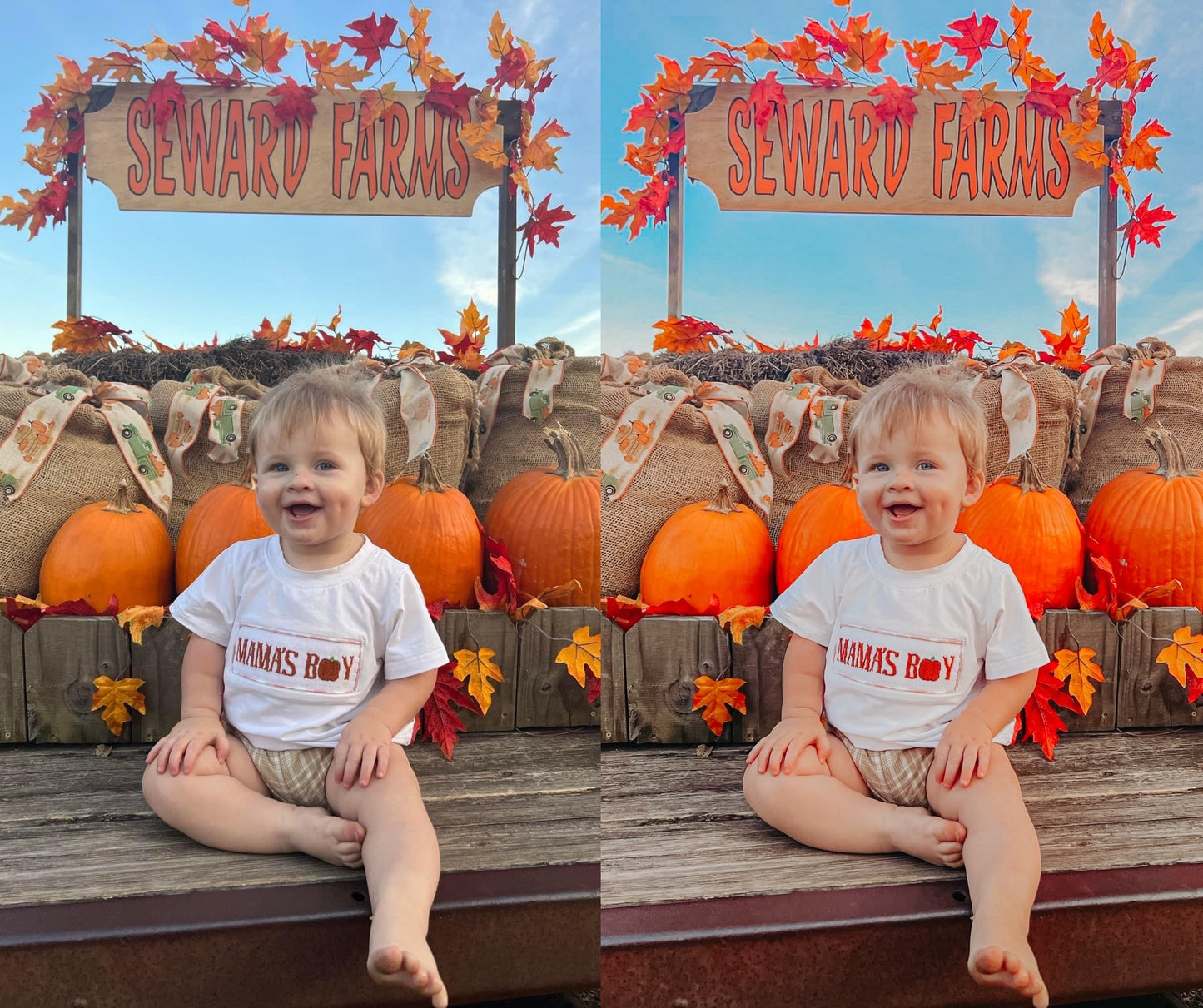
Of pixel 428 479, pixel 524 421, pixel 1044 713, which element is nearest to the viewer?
pixel 1044 713

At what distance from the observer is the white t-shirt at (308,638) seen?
110 centimetres

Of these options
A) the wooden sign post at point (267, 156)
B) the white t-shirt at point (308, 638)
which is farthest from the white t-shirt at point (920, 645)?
the wooden sign post at point (267, 156)

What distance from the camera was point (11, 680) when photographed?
4.22ft

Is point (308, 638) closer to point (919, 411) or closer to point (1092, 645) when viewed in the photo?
point (919, 411)


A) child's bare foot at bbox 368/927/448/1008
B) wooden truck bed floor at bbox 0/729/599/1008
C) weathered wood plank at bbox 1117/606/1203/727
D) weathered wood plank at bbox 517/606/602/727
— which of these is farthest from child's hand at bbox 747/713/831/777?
weathered wood plank at bbox 1117/606/1203/727

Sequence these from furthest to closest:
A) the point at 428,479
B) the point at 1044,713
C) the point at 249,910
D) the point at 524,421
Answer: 1. the point at 524,421
2. the point at 428,479
3. the point at 1044,713
4. the point at 249,910

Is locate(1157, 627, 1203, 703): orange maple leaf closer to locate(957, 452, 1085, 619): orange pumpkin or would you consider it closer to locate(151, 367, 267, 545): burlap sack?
locate(957, 452, 1085, 619): orange pumpkin

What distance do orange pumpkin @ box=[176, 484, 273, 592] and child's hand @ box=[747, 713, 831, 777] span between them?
79cm

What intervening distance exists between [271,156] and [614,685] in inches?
39.7

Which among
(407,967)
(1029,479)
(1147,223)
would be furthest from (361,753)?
(1147,223)

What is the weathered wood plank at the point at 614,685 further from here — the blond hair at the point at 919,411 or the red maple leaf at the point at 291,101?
the red maple leaf at the point at 291,101

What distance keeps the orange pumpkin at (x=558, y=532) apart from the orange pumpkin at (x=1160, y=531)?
77 cm

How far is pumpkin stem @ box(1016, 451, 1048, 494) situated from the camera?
1.30 meters

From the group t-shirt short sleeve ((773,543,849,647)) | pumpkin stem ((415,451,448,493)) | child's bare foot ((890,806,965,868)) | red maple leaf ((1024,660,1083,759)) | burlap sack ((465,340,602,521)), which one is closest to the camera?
child's bare foot ((890,806,965,868))
